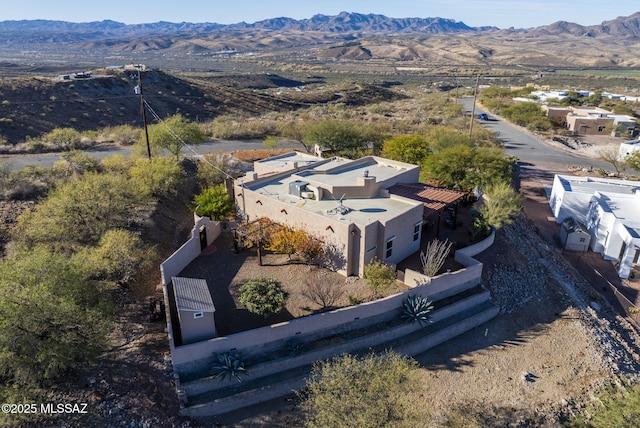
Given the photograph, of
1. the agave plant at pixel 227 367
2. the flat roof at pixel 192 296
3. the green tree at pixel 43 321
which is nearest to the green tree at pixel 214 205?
the flat roof at pixel 192 296

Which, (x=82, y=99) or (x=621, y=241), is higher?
(x=82, y=99)

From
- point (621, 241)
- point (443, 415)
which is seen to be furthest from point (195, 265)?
point (621, 241)

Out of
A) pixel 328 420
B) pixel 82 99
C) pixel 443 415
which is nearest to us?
pixel 328 420

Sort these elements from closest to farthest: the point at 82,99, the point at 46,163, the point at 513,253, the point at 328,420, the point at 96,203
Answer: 1. the point at 328,420
2. the point at 96,203
3. the point at 513,253
4. the point at 46,163
5. the point at 82,99

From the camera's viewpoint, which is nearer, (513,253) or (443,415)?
(443,415)

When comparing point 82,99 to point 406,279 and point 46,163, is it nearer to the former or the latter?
point 46,163

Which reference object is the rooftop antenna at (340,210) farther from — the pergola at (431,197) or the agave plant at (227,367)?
the agave plant at (227,367)
